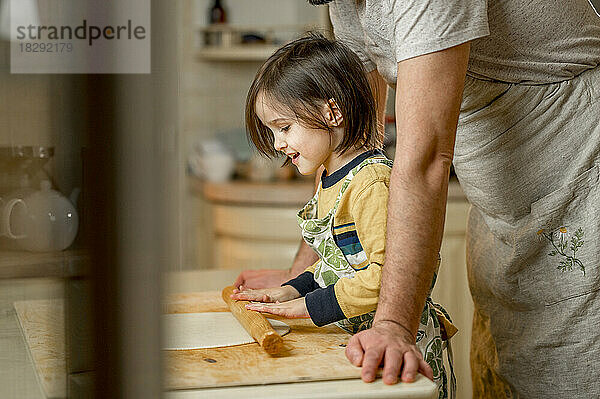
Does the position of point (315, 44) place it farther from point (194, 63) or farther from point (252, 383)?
point (194, 63)

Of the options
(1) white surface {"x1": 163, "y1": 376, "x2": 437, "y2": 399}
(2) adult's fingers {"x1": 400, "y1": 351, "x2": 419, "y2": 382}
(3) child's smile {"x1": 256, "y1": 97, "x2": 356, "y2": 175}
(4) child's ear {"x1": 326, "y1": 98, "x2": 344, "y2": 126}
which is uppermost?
(4) child's ear {"x1": 326, "y1": 98, "x2": 344, "y2": 126}

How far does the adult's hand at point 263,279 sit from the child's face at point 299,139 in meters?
0.19

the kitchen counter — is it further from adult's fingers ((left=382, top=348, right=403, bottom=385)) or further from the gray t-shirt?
the gray t-shirt

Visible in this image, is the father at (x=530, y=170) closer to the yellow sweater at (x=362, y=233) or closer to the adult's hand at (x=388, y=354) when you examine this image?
the yellow sweater at (x=362, y=233)

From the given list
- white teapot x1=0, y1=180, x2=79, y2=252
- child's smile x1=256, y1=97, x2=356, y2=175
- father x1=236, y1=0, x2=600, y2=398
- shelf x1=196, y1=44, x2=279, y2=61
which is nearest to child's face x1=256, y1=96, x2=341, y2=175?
child's smile x1=256, y1=97, x2=356, y2=175

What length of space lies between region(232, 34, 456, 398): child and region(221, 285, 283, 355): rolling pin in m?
0.02

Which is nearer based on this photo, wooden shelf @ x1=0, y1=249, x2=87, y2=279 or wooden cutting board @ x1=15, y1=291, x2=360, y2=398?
wooden shelf @ x1=0, y1=249, x2=87, y2=279

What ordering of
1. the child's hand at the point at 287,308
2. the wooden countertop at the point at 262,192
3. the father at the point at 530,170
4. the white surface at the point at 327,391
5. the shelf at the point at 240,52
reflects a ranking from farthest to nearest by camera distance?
the shelf at the point at 240,52, the wooden countertop at the point at 262,192, the father at the point at 530,170, the child's hand at the point at 287,308, the white surface at the point at 327,391

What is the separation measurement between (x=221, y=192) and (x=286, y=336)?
5.83ft

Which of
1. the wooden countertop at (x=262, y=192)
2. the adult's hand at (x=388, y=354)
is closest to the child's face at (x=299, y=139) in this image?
the adult's hand at (x=388, y=354)

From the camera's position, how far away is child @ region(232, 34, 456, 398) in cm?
84

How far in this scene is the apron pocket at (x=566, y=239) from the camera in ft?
3.23

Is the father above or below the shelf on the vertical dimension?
below

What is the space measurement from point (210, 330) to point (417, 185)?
0.96ft
